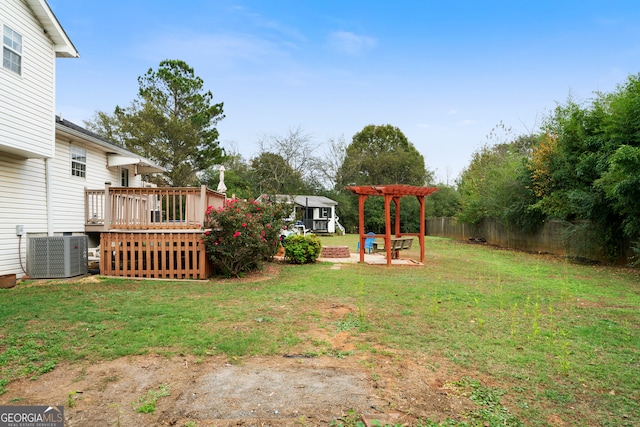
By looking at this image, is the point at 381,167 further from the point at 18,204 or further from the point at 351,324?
the point at 351,324

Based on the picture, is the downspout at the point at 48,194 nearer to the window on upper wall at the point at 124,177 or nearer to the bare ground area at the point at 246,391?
the window on upper wall at the point at 124,177

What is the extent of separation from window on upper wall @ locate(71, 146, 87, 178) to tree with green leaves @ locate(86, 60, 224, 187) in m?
16.4

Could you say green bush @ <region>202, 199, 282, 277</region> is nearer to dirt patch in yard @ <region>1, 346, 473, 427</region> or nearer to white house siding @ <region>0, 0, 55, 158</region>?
white house siding @ <region>0, 0, 55, 158</region>

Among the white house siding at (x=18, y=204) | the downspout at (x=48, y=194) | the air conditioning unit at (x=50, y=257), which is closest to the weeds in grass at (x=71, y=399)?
the air conditioning unit at (x=50, y=257)

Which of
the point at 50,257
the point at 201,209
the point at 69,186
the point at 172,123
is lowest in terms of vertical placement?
the point at 50,257

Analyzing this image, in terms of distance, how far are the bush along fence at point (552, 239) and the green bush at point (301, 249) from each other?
29.7 feet

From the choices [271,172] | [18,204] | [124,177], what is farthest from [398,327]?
[271,172]

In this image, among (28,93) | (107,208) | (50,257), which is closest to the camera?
(28,93)

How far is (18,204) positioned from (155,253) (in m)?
3.13

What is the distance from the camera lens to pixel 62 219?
30.2ft

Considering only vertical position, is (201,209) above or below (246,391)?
above

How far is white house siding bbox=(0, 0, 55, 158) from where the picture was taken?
7199 mm

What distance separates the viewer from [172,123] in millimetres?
26328

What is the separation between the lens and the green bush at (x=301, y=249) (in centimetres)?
1111
